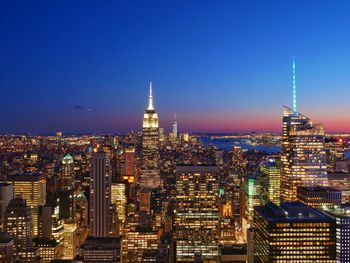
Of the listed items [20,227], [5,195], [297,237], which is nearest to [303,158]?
[20,227]

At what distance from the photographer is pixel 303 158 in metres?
49.0

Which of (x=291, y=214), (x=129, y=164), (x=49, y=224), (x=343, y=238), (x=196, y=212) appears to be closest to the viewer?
(x=291, y=214)

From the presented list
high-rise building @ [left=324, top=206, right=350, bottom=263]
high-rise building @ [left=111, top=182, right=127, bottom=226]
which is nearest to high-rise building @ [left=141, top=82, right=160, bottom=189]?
high-rise building @ [left=111, top=182, right=127, bottom=226]

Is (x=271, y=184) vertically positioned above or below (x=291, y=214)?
below

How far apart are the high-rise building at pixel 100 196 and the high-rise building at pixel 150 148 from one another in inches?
545

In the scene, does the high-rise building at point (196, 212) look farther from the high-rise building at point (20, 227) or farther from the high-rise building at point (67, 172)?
the high-rise building at point (67, 172)

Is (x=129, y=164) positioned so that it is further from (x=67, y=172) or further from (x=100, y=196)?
(x=100, y=196)

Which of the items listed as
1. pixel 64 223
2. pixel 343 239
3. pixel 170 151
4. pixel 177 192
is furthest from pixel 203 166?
pixel 170 151

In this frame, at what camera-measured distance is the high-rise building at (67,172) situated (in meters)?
56.4

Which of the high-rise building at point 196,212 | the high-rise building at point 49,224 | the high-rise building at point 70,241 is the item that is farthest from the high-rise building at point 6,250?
the high-rise building at point 196,212

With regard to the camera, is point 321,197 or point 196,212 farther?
point 196,212

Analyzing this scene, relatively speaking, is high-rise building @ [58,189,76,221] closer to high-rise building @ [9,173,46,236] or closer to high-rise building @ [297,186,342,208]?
high-rise building @ [9,173,46,236]

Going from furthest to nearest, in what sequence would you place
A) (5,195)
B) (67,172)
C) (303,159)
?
(67,172)
(303,159)
(5,195)

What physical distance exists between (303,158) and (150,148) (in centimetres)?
3303
